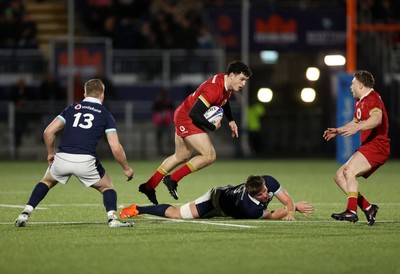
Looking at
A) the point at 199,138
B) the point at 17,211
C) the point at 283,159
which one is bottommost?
the point at 283,159

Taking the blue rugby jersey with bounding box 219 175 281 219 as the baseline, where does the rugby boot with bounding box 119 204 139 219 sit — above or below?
below

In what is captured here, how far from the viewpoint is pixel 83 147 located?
1148 centimetres

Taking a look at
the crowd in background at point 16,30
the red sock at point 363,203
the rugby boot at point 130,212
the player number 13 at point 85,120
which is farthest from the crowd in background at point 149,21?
the player number 13 at point 85,120

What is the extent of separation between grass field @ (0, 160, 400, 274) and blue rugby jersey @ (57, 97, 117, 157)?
91 centimetres

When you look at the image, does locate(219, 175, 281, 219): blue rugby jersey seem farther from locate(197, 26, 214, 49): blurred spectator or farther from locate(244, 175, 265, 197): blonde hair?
locate(197, 26, 214, 49): blurred spectator

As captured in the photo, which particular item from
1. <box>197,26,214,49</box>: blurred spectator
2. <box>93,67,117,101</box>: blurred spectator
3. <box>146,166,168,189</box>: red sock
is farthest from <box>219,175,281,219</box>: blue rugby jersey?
<box>197,26,214,49</box>: blurred spectator

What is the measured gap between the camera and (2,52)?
28688mm

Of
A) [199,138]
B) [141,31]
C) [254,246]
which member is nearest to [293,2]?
[141,31]

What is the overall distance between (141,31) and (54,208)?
1555 centimetres

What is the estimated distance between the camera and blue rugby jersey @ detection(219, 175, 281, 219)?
12.1 meters

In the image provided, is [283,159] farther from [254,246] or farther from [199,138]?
[254,246]

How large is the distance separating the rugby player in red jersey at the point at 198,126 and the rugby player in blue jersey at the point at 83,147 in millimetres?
2223

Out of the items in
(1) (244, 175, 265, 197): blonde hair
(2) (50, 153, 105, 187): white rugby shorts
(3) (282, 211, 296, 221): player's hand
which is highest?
(2) (50, 153, 105, 187): white rugby shorts

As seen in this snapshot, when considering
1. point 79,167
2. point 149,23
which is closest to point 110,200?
point 79,167
